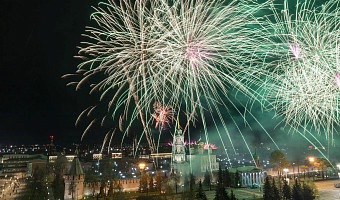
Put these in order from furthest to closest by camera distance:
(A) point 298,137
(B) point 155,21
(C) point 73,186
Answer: (A) point 298,137 < (C) point 73,186 < (B) point 155,21

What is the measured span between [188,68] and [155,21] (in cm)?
419

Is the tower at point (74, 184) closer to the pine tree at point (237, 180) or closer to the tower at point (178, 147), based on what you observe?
the tower at point (178, 147)

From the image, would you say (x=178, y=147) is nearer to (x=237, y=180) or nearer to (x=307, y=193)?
(x=237, y=180)

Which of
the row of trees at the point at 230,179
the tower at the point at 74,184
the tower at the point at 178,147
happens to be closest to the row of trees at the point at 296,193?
the row of trees at the point at 230,179

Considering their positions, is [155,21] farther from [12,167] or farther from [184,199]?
[12,167]

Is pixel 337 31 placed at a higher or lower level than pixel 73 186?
higher

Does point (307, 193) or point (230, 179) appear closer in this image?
point (307, 193)

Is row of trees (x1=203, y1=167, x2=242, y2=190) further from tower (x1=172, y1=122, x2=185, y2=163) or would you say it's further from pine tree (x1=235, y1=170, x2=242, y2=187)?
tower (x1=172, y1=122, x2=185, y2=163)

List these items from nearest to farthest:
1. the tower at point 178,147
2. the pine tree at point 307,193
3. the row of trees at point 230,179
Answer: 1. the pine tree at point 307,193
2. the row of trees at point 230,179
3. the tower at point 178,147

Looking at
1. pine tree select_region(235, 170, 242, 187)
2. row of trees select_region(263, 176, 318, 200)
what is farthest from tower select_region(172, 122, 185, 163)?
row of trees select_region(263, 176, 318, 200)

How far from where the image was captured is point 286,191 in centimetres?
2880

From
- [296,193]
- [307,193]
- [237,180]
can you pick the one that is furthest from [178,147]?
[307,193]

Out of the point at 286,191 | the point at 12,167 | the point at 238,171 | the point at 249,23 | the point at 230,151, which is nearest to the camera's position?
the point at 249,23

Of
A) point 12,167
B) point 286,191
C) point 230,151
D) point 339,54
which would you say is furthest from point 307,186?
point 230,151
